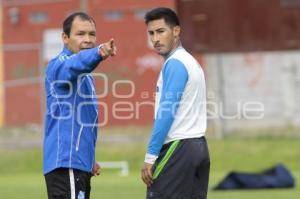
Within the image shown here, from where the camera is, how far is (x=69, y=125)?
248 inches

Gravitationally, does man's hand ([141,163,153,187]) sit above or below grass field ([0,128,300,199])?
above

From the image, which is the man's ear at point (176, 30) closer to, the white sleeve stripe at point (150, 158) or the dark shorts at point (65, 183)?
the white sleeve stripe at point (150, 158)

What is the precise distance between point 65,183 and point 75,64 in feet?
2.93

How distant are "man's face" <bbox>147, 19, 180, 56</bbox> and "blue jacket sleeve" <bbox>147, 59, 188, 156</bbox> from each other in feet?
0.54

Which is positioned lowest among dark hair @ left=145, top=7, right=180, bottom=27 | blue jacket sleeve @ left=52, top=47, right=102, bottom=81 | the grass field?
the grass field

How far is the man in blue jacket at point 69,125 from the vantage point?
6.30 m

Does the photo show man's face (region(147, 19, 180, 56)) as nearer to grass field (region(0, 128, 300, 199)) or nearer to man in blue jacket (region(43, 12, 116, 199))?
man in blue jacket (region(43, 12, 116, 199))

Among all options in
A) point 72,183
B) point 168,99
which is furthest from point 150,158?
point 72,183

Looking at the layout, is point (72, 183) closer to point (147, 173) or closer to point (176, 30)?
point (147, 173)

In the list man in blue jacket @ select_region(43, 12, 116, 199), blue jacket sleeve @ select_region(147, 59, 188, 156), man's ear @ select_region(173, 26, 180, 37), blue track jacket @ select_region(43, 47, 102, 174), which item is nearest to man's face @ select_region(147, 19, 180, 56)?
man's ear @ select_region(173, 26, 180, 37)

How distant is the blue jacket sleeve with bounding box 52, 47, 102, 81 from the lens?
5.90 metres

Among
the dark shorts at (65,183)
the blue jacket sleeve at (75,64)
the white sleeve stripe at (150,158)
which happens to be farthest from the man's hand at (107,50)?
the dark shorts at (65,183)

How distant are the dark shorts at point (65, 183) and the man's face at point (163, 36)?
3.52 feet

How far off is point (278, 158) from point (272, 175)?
10.2 ft
